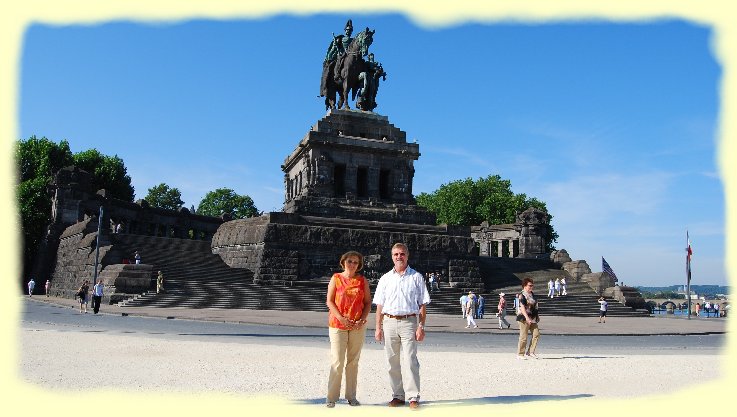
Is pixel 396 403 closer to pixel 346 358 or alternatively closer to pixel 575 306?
pixel 346 358

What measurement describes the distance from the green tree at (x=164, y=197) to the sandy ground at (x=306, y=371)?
78851mm

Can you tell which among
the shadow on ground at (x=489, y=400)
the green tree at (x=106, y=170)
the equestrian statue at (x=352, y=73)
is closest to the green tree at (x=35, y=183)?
the green tree at (x=106, y=170)

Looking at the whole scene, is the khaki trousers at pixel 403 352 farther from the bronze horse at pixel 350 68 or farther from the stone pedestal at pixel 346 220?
the bronze horse at pixel 350 68

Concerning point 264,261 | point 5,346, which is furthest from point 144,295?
point 5,346

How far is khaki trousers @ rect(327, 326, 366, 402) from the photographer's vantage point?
652cm

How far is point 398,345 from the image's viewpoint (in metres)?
6.85

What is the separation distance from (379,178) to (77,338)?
26772mm

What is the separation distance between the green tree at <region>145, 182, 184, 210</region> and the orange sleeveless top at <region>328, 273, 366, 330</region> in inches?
3342

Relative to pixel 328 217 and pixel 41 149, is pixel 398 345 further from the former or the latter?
pixel 41 149

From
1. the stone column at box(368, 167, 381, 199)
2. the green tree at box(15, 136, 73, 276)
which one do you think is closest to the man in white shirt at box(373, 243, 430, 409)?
the stone column at box(368, 167, 381, 199)

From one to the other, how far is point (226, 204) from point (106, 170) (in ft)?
128

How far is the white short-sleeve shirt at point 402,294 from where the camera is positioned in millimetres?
6852

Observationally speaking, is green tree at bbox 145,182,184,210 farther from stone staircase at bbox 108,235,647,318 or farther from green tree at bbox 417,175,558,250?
stone staircase at bbox 108,235,647,318

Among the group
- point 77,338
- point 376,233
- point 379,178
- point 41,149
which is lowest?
point 77,338
